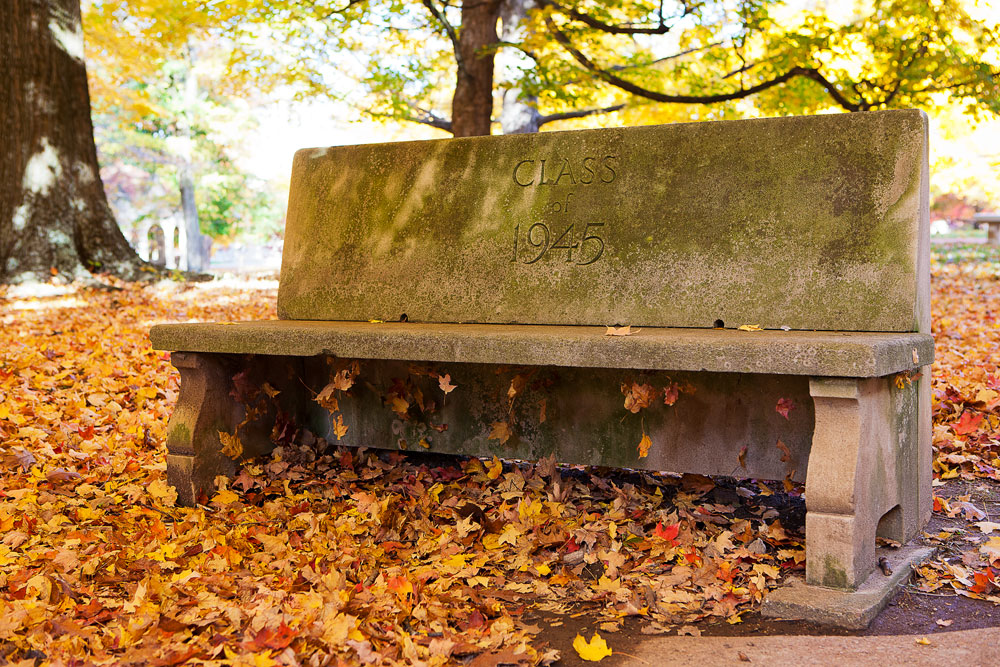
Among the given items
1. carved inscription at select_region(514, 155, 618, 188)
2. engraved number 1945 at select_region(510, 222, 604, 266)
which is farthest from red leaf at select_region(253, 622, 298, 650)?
carved inscription at select_region(514, 155, 618, 188)

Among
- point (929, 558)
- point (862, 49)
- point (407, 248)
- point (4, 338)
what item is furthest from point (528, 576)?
point (862, 49)

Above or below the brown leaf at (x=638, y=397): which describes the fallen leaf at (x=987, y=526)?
below

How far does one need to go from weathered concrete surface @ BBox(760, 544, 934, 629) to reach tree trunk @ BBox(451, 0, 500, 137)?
6.93 metres

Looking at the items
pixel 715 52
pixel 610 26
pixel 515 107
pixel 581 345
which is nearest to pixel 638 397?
pixel 581 345

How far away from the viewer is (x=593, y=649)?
2.29 m

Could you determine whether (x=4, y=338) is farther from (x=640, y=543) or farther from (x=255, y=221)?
(x=255, y=221)

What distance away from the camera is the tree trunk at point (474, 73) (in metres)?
8.87

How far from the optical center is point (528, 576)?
2879 mm

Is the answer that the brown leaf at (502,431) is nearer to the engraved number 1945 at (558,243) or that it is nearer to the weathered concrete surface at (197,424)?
the engraved number 1945 at (558,243)

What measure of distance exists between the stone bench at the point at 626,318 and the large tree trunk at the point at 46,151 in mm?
5480

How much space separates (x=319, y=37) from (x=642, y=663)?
12.5 m

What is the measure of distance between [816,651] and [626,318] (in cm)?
149

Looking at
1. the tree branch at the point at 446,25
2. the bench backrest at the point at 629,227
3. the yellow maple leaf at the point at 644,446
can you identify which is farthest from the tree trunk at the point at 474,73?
the yellow maple leaf at the point at 644,446

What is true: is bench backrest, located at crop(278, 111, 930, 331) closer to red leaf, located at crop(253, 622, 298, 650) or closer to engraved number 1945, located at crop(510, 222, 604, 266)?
engraved number 1945, located at crop(510, 222, 604, 266)
